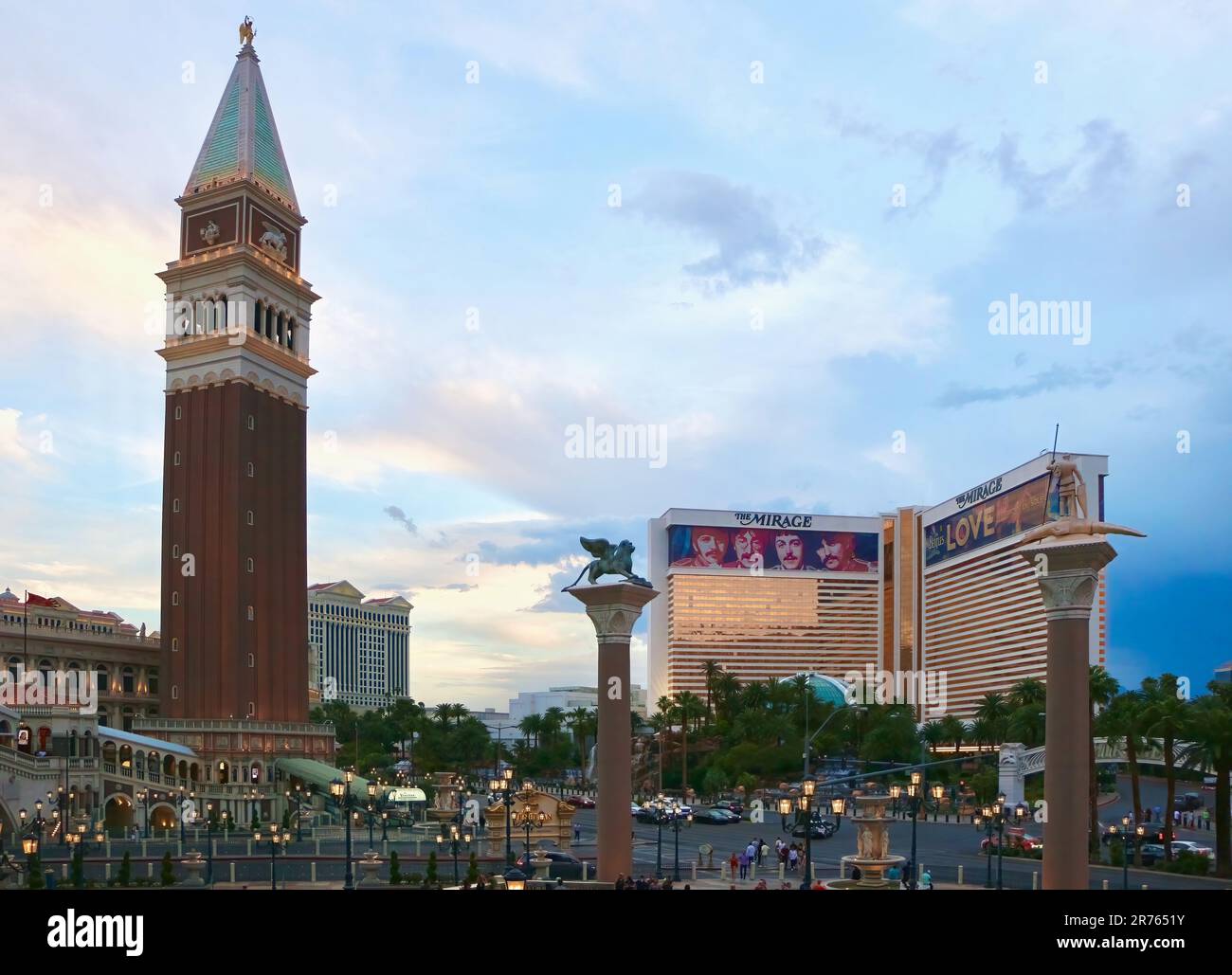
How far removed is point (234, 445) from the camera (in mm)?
82750

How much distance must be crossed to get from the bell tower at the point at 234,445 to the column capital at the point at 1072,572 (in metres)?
66.1

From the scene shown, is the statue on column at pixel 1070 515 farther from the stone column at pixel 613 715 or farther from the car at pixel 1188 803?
the car at pixel 1188 803

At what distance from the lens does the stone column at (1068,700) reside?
21984 millimetres

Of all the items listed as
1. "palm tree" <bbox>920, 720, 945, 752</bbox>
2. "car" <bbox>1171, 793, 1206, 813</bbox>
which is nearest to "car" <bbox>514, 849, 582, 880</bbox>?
"car" <bbox>1171, 793, 1206, 813</bbox>

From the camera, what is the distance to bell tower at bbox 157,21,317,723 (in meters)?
81.4

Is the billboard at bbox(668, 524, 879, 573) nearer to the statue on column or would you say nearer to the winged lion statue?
the winged lion statue

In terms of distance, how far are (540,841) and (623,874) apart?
21.1m

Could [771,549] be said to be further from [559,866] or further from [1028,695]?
[559,866]

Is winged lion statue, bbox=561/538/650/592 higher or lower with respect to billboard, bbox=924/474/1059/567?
lower

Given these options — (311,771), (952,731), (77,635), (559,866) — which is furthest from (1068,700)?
(952,731)

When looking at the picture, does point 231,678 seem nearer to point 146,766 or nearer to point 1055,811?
point 146,766

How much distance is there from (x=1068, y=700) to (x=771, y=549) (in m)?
172
